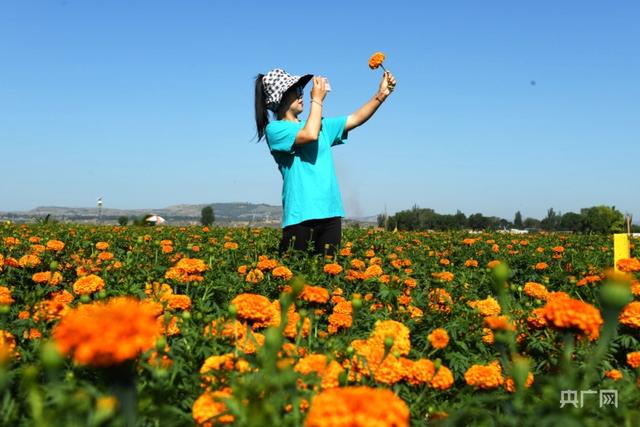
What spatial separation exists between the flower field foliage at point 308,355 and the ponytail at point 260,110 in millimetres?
1360

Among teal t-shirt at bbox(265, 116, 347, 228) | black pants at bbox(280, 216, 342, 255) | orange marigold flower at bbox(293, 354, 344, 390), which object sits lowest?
orange marigold flower at bbox(293, 354, 344, 390)

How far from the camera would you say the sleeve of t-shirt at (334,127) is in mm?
4211

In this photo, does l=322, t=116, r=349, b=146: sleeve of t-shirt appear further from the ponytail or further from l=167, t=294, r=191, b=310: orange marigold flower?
l=167, t=294, r=191, b=310: orange marigold flower

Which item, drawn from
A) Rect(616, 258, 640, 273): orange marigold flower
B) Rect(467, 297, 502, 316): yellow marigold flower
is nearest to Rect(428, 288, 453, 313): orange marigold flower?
Rect(467, 297, 502, 316): yellow marigold flower

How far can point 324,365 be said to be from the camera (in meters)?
1.42

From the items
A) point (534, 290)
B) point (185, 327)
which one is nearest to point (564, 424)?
point (185, 327)

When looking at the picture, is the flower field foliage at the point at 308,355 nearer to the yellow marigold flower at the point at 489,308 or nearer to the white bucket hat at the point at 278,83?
the yellow marigold flower at the point at 489,308

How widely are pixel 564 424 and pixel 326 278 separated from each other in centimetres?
236

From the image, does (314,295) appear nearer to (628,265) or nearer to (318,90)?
(628,265)

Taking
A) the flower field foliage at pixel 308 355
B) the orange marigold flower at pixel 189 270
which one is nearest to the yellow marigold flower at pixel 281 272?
the flower field foliage at pixel 308 355

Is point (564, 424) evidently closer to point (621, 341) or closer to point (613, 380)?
point (613, 380)

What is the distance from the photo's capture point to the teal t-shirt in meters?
3.96

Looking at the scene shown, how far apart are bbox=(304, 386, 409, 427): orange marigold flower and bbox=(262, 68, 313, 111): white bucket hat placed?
3.32 m

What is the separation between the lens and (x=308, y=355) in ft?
5.43
